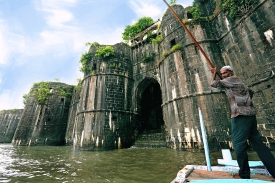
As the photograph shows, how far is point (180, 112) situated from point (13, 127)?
36.0m

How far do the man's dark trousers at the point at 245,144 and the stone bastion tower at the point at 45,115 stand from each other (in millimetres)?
22603

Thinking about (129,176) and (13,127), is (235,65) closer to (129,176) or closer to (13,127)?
(129,176)

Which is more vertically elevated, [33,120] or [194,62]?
[194,62]

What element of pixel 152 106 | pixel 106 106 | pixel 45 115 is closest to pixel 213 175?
pixel 106 106

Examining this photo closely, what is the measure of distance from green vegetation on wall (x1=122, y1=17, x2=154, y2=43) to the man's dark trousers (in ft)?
61.4

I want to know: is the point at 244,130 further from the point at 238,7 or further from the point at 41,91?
the point at 41,91

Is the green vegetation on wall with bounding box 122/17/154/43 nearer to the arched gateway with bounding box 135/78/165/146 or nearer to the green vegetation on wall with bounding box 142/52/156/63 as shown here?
the green vegetation on wall with bounding box 142/52/156/63

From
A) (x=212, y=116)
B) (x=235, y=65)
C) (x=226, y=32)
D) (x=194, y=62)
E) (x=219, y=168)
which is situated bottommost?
(x=219, y=168)

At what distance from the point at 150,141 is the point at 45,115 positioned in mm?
17156

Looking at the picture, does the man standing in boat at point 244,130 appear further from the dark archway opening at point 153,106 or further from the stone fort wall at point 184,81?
the dark archway opening at point 153,106

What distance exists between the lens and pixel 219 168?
281 centimetres

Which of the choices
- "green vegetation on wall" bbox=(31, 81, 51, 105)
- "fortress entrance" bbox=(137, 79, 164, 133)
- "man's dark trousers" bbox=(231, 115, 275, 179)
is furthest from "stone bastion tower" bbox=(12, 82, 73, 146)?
"man's dark trousers" bbox=(231, 115, 275, 179)

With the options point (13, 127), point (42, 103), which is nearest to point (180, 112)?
point (42, 103)

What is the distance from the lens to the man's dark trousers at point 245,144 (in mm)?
2301
